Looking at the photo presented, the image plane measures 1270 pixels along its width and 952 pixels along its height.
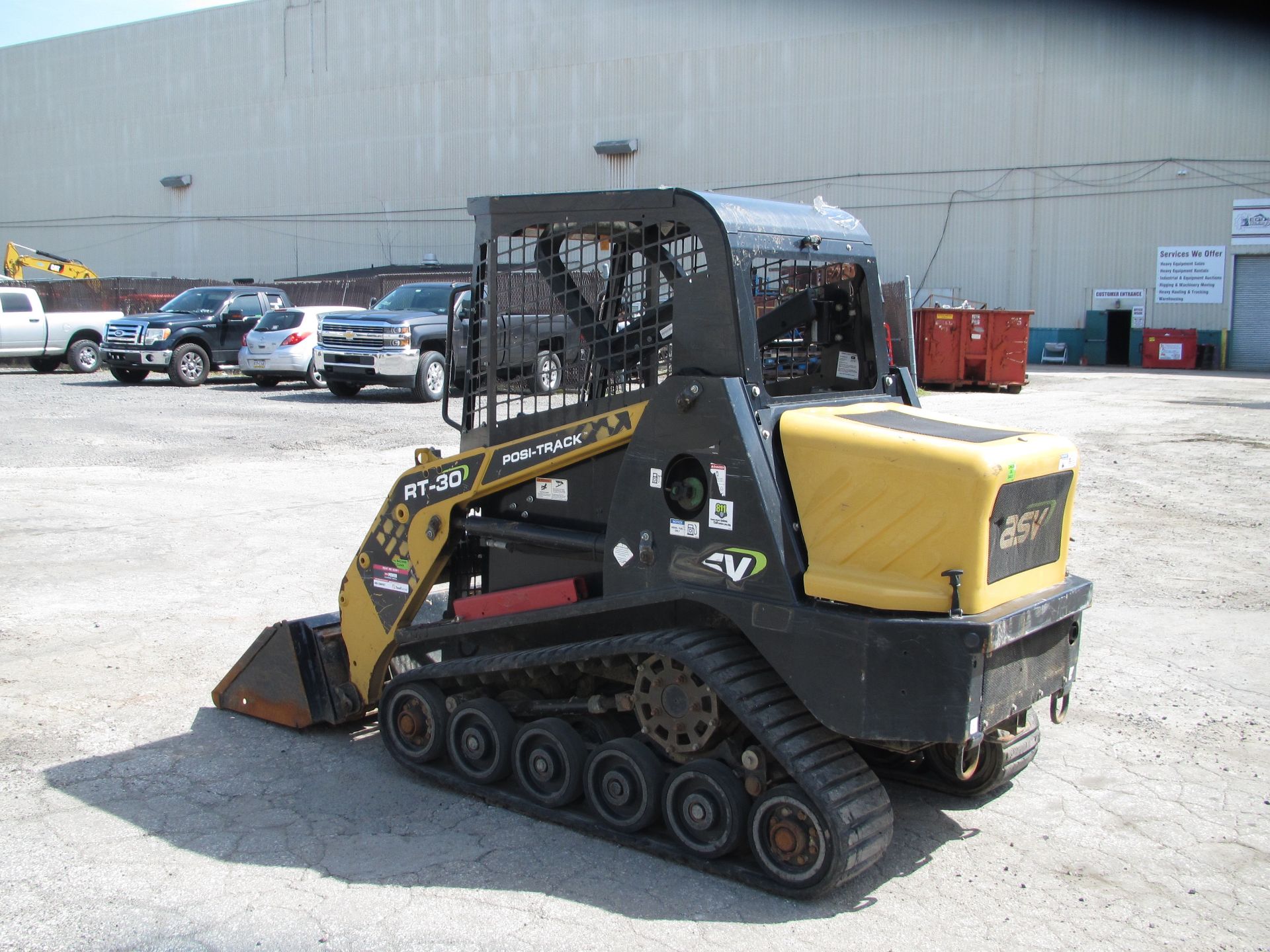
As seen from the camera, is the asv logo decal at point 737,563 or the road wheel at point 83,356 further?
the road wheel at point 83,356

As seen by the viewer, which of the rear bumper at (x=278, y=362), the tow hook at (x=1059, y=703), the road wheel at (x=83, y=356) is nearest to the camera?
the tow hook at (x=1059, y=703)

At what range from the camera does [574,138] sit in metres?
38.1

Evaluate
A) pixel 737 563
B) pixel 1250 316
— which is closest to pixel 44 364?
pixel 737 563

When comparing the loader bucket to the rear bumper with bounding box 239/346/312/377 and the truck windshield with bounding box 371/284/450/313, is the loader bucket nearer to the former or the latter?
the truck windshield with bounding box 371/284/450/313

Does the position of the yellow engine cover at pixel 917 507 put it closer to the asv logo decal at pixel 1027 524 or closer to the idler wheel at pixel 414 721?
the asv logo decal at pixel 1027 524

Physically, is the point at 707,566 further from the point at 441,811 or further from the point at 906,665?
the point at 441,811

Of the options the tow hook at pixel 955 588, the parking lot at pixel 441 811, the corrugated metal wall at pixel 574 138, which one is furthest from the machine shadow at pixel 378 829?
the corrugated metal wall at pixel 574 138

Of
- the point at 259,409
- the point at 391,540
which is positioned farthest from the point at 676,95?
the point at 391,540

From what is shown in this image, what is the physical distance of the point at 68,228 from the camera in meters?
53.2

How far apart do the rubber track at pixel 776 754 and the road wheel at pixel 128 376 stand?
20465 millimetres

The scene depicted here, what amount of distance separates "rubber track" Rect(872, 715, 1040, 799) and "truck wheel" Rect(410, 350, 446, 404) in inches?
597

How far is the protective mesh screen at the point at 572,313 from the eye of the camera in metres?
4.64

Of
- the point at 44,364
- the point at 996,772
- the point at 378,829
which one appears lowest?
the point at 378,829

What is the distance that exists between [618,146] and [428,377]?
19.5m
